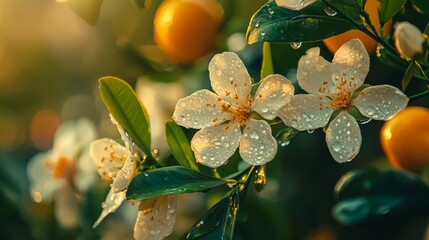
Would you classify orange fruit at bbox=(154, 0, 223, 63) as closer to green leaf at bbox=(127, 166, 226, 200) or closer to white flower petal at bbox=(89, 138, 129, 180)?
white flower petal at bbox=(89, 138, 129, 180)

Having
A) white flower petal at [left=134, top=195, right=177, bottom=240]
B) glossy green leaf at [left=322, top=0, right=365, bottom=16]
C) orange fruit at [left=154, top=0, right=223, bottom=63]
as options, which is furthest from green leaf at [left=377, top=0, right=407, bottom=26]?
orange fruit at [left=154, top=0, right=223, bottom=63]

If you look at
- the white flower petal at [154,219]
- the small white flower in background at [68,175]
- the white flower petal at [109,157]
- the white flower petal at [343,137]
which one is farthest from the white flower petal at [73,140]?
the white flower petal at [343,137]

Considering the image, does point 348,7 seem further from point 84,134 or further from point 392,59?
point 84,134

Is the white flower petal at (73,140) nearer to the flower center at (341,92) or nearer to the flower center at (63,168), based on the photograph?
the flower center at (63,168)

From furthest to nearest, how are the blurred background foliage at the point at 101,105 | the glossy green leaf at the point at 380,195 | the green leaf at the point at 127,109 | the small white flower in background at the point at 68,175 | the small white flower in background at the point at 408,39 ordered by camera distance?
the small white flower in background at the point at 68,175
the blurred background foliage at the point at 101,105
the glossy green leaf at the point at 380,195
the green leaf at the point at 127,109
the small white flower in background at the point at 408,39

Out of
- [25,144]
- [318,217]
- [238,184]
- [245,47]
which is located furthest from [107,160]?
[25,144]

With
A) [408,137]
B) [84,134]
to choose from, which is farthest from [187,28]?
[408,137]

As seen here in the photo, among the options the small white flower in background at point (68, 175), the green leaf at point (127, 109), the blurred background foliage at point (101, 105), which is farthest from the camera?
the small white flower in background at point (68, 175)

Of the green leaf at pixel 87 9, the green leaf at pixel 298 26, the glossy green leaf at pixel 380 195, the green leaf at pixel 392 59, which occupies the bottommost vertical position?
the glossy green leaf at pixel 380 195
